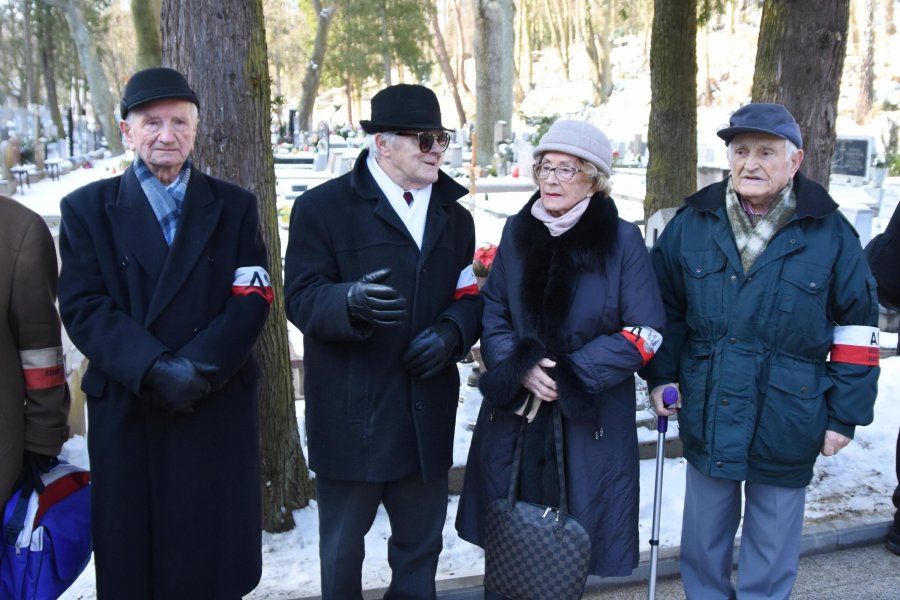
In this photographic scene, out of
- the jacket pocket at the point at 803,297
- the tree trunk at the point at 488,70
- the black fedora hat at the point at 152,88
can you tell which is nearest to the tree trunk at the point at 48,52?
the tree trunk at the point at 488,70

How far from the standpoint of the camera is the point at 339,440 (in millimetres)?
2818

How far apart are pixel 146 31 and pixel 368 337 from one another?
1130cm

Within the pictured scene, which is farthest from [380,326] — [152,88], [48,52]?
[48,52]

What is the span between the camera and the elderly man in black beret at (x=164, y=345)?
7.97ft

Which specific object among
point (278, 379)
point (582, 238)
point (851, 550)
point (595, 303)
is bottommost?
point (851, 550)

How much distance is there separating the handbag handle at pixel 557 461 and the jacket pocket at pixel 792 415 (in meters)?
0.72

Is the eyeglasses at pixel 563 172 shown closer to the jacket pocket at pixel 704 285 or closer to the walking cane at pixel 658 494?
the jacket pocket at pixel 704 285

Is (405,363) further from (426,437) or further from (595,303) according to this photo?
(595,303)

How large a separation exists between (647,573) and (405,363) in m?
1.77

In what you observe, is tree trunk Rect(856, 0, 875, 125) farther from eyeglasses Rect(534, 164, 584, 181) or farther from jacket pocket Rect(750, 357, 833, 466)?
eyeglasses Rect(534, 164, 584, 181)

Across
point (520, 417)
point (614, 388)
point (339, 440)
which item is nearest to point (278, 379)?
point (339, 440)

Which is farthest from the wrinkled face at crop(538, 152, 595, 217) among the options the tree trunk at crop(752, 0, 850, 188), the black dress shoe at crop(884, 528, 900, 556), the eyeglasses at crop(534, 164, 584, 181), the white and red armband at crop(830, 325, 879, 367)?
the black dress shoe at crop(884, 528, 900, 556)

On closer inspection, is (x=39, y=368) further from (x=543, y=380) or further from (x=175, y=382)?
(x=543, y=380)

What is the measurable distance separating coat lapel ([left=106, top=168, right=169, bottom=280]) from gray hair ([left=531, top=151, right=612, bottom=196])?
127cm
